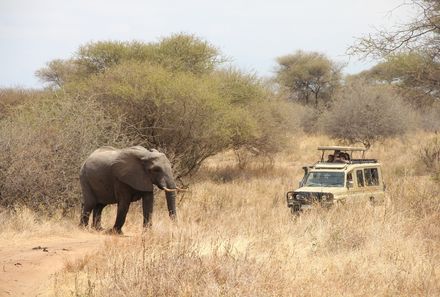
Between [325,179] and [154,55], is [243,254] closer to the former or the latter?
[325,179]

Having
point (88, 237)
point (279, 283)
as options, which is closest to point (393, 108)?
point (88, 237)

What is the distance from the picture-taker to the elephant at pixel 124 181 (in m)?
10.1

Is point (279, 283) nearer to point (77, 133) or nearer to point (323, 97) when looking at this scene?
point (77, 133)

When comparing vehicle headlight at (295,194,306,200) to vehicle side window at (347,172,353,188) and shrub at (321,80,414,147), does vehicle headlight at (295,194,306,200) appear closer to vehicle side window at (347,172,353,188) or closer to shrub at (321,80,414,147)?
vehicle side window at (347,172,353,188)

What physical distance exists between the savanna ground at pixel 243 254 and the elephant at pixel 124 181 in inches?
25.7

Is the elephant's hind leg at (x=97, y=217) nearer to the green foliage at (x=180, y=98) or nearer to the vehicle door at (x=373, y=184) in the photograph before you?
the green foliage at (x=180, y=98)

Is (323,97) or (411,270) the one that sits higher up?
(323,97)

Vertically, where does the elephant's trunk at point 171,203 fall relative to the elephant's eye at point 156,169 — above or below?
below

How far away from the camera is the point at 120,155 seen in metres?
10.4

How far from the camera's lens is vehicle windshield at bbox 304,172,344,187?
41.7 ft

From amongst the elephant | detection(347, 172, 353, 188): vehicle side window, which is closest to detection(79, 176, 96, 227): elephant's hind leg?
the elephant

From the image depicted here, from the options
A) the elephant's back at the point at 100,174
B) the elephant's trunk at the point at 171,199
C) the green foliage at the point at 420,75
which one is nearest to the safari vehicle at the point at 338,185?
the green foliage at the point at 420,75

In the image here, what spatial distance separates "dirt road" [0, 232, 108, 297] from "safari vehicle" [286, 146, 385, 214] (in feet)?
15.4

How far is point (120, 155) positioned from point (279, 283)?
5.40 m
